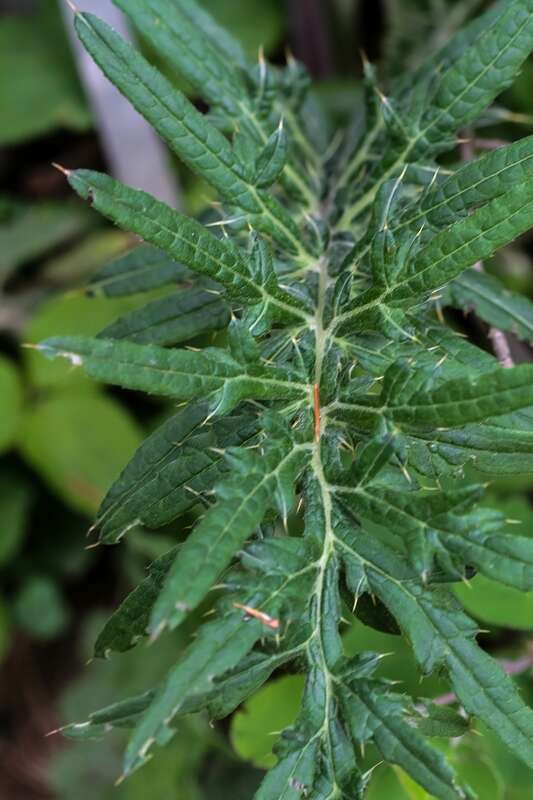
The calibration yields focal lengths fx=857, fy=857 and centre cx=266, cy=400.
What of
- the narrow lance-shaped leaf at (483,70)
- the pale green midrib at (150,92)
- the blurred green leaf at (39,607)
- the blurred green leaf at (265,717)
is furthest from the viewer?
the blurred green leaf at (39,607)

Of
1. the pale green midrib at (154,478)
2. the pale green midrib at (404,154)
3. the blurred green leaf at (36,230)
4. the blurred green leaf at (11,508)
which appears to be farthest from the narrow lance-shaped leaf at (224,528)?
the blurred green leaf at (36,230)

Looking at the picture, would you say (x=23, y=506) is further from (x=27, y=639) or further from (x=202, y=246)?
(x=202, y=246)

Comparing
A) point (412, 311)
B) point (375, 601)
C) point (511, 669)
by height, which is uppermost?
point (412, 311)

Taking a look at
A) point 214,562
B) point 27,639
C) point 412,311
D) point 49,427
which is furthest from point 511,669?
point 27,639

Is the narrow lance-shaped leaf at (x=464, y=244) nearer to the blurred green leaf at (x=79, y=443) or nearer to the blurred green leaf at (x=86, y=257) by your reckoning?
the blurred green leaf at (x=79, y=443)

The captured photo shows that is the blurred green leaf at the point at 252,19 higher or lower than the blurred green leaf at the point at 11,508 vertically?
higher

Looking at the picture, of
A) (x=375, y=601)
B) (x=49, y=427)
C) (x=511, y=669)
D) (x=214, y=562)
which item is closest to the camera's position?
(x=214, y=562)

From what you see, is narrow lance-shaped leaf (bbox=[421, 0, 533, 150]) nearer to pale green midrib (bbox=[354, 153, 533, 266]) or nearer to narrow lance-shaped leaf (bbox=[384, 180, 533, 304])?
pale green midrib (bbox=[354, 153, 533, 266])

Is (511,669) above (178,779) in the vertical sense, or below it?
above
